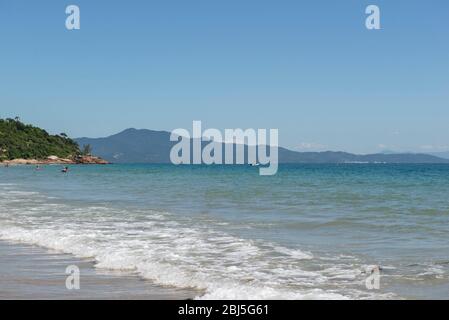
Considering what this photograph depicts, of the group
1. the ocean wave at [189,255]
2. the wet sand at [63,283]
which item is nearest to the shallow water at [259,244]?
the ocean wave at [189,255]

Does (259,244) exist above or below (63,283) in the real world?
below

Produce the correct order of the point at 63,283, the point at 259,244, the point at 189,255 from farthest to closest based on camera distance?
1. the point at 259,244
2. the point at 189,255
3. the point at 63,283

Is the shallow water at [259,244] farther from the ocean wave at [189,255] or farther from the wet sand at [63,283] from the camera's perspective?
the wet sand at [63,283]

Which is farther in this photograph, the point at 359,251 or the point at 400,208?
the point at 400,208

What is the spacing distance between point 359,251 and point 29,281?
8702mm

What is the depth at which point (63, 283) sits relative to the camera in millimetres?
10586

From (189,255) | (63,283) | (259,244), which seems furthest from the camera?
(259,244)

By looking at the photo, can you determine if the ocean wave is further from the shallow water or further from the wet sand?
the wet sand

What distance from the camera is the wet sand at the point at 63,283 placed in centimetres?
966

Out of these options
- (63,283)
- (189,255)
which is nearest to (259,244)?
(189,255)

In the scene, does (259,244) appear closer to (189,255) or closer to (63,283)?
(189,255)

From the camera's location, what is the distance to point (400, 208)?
29125mm
